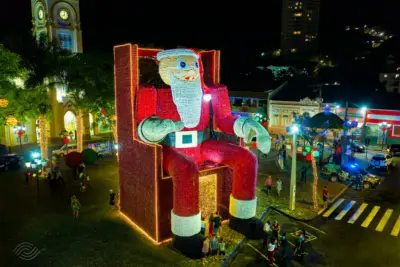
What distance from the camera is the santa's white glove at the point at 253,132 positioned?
580 inches

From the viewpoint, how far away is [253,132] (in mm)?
15234

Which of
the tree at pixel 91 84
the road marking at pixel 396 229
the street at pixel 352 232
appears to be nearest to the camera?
the street at pixel 352 232

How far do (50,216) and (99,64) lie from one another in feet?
46.3

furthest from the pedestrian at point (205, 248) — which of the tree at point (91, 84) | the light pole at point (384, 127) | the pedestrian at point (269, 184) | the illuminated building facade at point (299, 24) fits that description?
the illuminated building facade at point (299, 24)

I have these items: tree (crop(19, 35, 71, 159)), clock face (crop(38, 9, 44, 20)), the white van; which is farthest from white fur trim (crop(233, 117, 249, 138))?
clock face (crop(38, 9, 44, 20))

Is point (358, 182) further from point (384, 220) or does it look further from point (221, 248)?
point (221, 248)

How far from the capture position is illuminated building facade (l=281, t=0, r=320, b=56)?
122 metres

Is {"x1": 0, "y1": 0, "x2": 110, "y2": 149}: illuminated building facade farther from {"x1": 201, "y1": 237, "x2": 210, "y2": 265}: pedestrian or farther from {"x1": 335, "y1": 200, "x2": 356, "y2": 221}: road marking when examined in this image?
{"x1": 335, "y1": 200, "x2": 356, "y2": 221}: road marking

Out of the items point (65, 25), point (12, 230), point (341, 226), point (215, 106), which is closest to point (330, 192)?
point (341, 226)

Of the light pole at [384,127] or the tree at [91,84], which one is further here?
the light pole at [384,127]

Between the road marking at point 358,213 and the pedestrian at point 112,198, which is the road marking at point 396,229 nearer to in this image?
the road marking at point 358,213

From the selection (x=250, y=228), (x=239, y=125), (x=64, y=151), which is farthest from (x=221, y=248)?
(x=64, y=151)

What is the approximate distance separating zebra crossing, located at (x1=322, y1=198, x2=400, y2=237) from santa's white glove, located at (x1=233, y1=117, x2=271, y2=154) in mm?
7292

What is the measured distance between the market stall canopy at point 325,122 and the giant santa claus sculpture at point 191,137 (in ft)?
45.1
